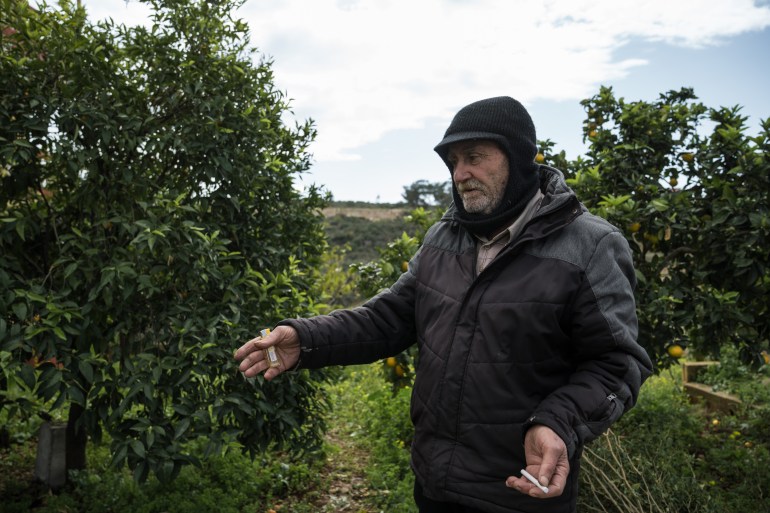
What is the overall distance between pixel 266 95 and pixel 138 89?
835 millimetres

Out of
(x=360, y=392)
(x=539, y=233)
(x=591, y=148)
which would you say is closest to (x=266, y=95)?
(x=591, y=148)

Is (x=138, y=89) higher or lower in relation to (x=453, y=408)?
higher

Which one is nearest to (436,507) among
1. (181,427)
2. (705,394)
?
(181,427)

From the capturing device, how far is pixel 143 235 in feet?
10.0

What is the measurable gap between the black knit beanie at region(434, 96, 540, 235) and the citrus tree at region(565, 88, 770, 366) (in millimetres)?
2084

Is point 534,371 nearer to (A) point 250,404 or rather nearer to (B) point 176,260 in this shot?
(A) point 250,404

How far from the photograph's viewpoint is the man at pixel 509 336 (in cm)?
170

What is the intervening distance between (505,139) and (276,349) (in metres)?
1.01

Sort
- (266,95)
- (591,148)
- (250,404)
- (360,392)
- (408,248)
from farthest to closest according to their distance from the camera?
(360,392), (591,148), (408,248), (266,95), (250,404)

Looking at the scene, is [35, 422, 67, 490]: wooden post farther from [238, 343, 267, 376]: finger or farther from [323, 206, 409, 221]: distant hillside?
[323, 206, 409, 221]: distant hillside

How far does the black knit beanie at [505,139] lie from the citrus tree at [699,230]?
6.84 ft

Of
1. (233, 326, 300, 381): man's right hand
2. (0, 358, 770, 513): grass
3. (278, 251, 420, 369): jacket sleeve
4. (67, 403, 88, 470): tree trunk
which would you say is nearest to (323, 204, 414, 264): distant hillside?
(0, 358, 770, 513): grass

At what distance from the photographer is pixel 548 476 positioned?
1.50 metres

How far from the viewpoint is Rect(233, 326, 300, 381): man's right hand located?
2.05 metres
